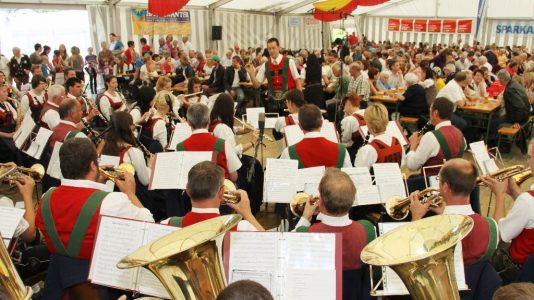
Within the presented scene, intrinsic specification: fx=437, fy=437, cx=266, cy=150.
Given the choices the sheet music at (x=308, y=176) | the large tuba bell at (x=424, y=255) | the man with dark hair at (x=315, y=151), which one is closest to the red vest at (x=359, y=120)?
the man with dark hair at (x=315, y=151)

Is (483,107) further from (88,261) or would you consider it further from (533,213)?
(88,261)

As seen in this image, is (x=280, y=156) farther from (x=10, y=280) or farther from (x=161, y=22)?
(x=161, y=22)

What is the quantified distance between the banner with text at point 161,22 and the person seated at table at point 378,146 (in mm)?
11901

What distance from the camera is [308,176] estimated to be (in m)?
3.29

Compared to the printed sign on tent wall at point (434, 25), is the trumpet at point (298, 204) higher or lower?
lower

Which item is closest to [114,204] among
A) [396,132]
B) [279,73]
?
[396,132]

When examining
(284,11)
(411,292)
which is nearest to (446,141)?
(411,292)

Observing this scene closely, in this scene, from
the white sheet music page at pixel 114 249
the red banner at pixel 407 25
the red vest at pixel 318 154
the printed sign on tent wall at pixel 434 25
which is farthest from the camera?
the red banner at pixel 407 25

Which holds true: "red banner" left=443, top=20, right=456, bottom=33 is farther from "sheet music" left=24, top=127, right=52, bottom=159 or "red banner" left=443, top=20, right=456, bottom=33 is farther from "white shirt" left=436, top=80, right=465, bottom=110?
"sheet music" left=24, top=127, right=52, bottom=159

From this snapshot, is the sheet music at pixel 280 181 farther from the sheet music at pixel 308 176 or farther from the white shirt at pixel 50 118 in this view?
the white shirt at pixel 50 118

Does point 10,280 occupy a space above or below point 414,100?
above

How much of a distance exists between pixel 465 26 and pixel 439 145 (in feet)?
59.4

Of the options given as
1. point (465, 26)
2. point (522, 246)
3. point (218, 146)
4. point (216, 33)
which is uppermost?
point (465, 26)

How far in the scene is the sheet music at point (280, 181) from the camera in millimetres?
3178
